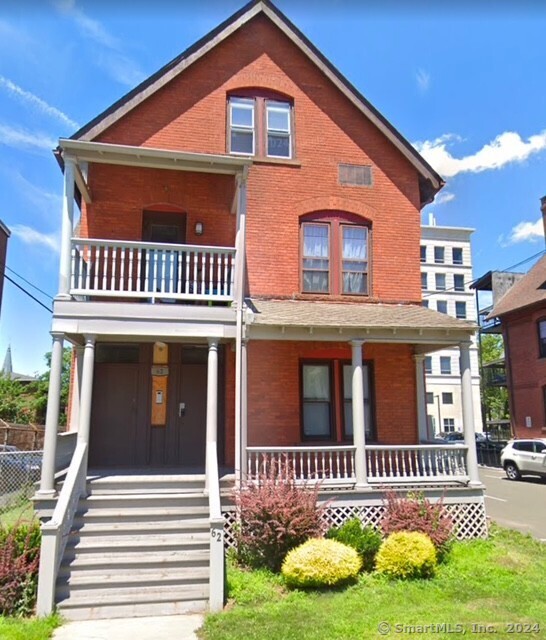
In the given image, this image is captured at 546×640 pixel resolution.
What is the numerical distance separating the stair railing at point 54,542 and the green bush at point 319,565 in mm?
3165

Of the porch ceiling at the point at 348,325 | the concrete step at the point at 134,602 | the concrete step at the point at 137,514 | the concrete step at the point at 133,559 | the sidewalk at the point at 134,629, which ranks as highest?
the porch ceiling at the point at 348,325

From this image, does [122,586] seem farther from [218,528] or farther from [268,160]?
[268,160]

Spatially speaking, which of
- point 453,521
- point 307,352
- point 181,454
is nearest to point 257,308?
point 307,352

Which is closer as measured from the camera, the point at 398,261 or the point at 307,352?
the point at 307,352

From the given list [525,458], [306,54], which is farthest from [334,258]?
[525,458]

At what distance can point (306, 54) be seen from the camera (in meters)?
13.1

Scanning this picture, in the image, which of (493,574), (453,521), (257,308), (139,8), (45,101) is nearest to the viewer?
(139,8)

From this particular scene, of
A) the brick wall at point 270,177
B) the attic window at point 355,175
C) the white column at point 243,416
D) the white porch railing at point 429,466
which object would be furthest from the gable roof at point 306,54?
the white porch railing at point 429,466

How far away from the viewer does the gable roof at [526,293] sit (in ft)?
89.8

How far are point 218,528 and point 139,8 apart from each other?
7082mm

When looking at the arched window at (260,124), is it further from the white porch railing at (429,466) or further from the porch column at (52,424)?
the white porch railing at (429,466)

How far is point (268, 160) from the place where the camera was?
12484 millimetres

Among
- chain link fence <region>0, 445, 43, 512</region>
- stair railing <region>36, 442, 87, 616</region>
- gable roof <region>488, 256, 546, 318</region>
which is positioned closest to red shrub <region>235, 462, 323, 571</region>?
stair railing <region>36, 442, 87, 616</region>

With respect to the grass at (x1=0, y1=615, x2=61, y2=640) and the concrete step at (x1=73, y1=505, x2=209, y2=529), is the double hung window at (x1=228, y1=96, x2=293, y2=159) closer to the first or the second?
the concrete step at (x1=73, y1=505, x2=209, y2=529)
